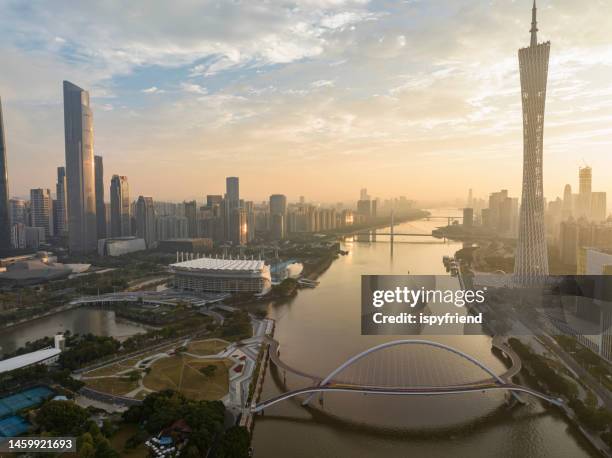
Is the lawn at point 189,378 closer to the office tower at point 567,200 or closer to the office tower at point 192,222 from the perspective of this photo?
the office tower at point 192,222

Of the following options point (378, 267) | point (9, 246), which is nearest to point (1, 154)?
point (9, 246)

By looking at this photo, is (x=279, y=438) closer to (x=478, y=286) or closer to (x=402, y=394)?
(x=402, y=394)

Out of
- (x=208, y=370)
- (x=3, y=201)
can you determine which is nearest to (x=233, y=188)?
(x=3, y=201)

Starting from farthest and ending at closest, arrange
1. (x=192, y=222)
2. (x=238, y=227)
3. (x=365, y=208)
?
(x=365, y=208)
(x=192, y=222)
(x=238, y=227)

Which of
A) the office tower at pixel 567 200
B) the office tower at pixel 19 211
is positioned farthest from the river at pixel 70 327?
the office tower at pixel 567 200

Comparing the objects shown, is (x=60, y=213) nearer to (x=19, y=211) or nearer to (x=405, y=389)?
(x=19, y=211)

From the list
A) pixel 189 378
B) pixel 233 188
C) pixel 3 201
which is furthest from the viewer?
pixel 233 188

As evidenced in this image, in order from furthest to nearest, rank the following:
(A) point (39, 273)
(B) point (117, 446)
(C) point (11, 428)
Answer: (A) point (39, 273) → (C) point (11, 428) → (B) point (117, 446)
